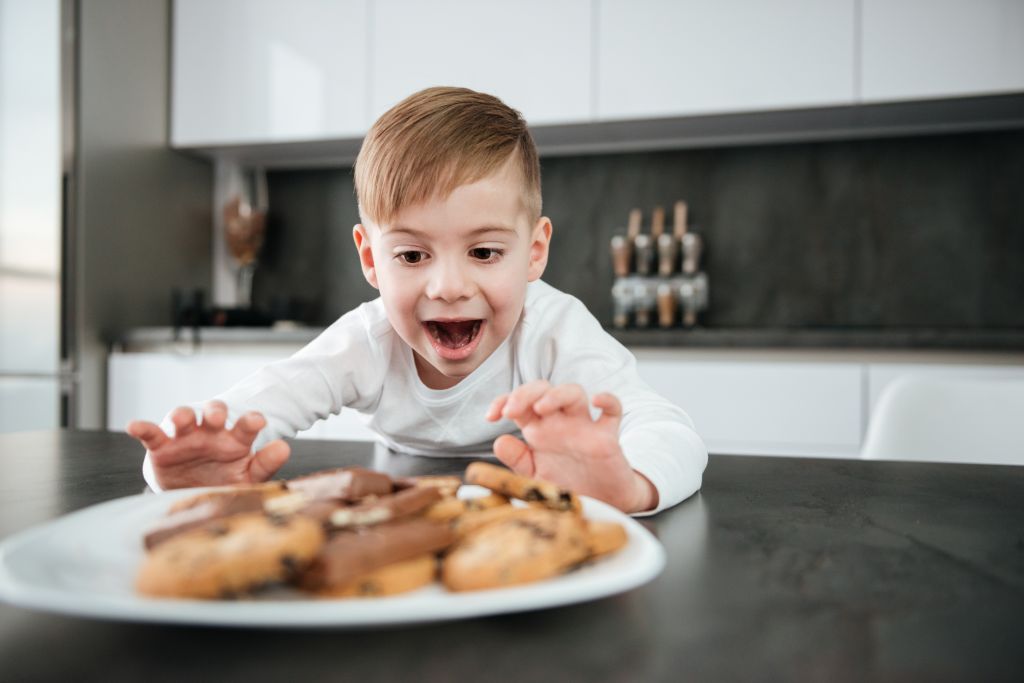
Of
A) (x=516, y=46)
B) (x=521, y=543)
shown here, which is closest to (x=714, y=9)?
(x=516, y=46)

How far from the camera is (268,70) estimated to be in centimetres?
276

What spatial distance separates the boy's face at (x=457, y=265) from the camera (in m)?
0.90

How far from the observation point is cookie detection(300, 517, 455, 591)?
325 mm

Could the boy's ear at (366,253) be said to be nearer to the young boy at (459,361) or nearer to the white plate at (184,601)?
the young boy at (459,361)

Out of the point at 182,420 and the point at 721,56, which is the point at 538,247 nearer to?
the point at 182,420

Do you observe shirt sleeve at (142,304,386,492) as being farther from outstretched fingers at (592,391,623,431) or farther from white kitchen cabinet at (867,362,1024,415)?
white kitchen cabinet at (867,362,1024,415)

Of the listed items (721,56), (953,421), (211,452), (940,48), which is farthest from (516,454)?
(940,48)

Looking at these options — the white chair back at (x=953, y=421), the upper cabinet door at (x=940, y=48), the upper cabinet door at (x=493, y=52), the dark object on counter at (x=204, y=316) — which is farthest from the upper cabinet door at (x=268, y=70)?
the white chair back at (x=953, y=421)

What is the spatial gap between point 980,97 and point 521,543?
2.42m

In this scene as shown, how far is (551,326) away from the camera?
1162 millimetres

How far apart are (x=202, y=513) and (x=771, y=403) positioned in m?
1.88

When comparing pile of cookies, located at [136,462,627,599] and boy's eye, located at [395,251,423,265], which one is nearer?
pile of cookies, located at [136,462,627,599]

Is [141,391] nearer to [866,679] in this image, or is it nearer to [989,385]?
[989,385]

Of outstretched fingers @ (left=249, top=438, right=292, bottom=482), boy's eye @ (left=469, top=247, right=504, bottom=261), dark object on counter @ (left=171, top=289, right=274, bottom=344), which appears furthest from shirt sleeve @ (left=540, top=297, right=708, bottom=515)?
dark object on counter @ (left=171, top=289, right=274, bottom=344)
